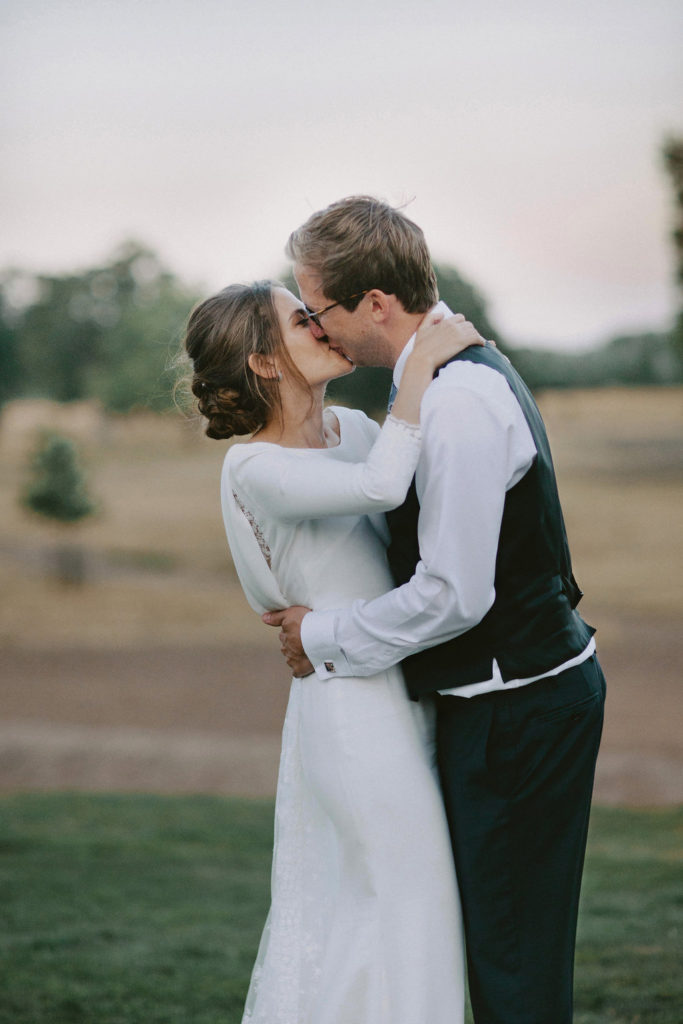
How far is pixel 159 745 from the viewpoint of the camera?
10.0 m

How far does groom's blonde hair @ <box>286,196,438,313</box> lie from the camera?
2049mm

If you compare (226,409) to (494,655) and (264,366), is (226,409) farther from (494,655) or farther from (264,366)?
(494,655)

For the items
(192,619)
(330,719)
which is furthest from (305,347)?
(192,619)

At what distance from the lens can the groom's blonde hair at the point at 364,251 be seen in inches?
80.7

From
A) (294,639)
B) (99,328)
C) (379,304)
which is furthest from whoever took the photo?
(99,328)

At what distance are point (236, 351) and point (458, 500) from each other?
2.12 feet

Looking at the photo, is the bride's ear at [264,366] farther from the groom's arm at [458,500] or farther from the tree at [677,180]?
the tree at [677,180]

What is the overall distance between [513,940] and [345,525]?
0.89 metres

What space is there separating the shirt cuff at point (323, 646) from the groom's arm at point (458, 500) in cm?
13

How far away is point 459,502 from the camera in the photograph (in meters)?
1.89

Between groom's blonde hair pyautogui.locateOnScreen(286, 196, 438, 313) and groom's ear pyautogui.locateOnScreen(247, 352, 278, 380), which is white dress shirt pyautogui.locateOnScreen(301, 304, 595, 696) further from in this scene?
groom's ear pyautogui.locateOnScreen(247, 352, 278, 380)

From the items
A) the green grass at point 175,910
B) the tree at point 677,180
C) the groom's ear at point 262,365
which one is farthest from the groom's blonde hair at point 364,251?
the tree at point 677,180

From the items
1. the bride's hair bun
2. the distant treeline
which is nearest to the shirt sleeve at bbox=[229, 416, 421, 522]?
the bride's hair bun

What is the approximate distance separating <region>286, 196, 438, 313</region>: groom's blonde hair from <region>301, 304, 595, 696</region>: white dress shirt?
227 millimetres
